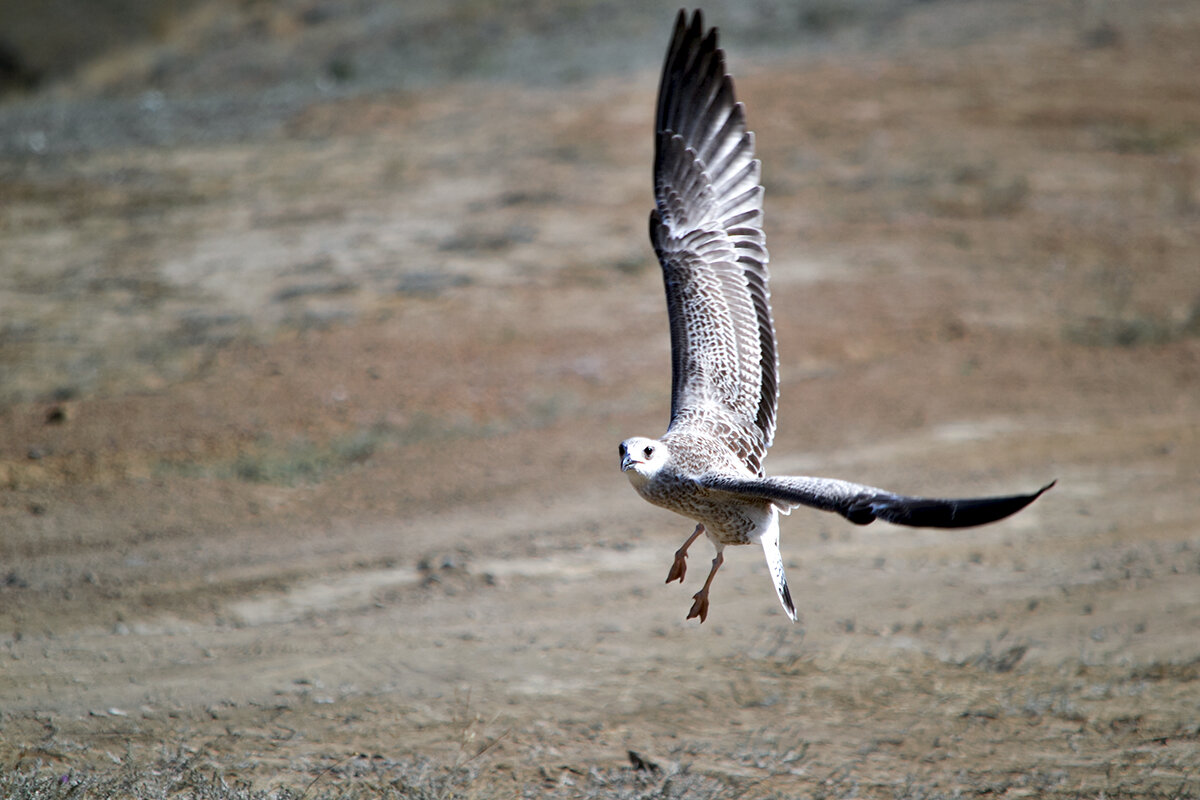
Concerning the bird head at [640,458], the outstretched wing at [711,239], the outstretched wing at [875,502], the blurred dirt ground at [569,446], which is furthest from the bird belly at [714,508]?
the blurred dirt ground at [569,446]

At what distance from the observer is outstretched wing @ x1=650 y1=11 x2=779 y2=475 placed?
6832 mm

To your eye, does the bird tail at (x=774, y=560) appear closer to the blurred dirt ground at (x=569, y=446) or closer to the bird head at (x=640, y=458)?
the bird head at (x=640, y=458)

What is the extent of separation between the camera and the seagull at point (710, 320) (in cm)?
591

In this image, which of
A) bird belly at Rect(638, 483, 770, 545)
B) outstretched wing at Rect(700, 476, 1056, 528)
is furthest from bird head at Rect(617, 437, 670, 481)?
outstretched wing at Rect(700, 476, 1056, 528)

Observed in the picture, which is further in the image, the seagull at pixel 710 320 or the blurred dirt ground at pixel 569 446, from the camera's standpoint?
the blurred dirt ground at pixel 569 446

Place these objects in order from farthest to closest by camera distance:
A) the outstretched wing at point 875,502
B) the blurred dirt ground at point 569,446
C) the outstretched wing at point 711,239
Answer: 1. the outstretched wing at point 711,239
2. the blurred dirt ground at point 569,446
3. the outstretched wing at point 875,502

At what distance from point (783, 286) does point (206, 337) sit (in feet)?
20.0

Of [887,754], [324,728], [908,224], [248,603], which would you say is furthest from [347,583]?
[908,224]

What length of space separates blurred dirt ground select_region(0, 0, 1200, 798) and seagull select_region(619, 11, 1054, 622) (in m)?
1.13

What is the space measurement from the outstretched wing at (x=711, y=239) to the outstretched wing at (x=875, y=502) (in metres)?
1.31

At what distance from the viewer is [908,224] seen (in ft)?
51.1

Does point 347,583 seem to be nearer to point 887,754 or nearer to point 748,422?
point 748,422

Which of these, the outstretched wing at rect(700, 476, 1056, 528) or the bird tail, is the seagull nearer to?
the bird tail

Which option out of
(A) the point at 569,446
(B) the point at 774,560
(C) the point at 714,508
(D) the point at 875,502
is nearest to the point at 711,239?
(C) the point at 714,508
